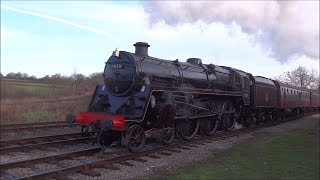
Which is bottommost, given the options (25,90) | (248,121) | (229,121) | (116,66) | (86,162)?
(86,162)

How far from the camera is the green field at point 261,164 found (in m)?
8.70

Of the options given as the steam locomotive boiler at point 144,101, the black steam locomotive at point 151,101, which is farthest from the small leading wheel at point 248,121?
the steam locomotive boiler at point 144,101

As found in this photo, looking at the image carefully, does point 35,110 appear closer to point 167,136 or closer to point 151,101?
point 167,136

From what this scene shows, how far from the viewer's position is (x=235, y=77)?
19.6 meters

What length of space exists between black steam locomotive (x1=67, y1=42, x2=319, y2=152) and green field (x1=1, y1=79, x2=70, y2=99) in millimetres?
17475

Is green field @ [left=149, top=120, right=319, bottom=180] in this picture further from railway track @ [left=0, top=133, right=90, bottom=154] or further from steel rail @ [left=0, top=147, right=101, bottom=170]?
railway track @ [left=0, top=133, right=90, bottom=154]

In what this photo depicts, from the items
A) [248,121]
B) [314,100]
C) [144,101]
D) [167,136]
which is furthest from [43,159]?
[314,100]

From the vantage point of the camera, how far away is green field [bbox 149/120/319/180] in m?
8.70

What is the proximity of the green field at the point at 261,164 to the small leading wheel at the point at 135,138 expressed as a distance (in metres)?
2.19

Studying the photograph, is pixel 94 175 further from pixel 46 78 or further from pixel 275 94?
pixel 46 78

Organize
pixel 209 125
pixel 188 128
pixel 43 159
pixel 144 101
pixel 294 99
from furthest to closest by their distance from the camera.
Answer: pixel 294 99, pixel 209 125, pixel 188 128, pixel 144 101, pixel 43 159

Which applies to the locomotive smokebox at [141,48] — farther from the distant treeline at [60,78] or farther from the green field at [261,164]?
the distant treeline at [60,78]

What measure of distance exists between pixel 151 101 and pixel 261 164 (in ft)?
13.5

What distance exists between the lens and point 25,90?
31781 mm
